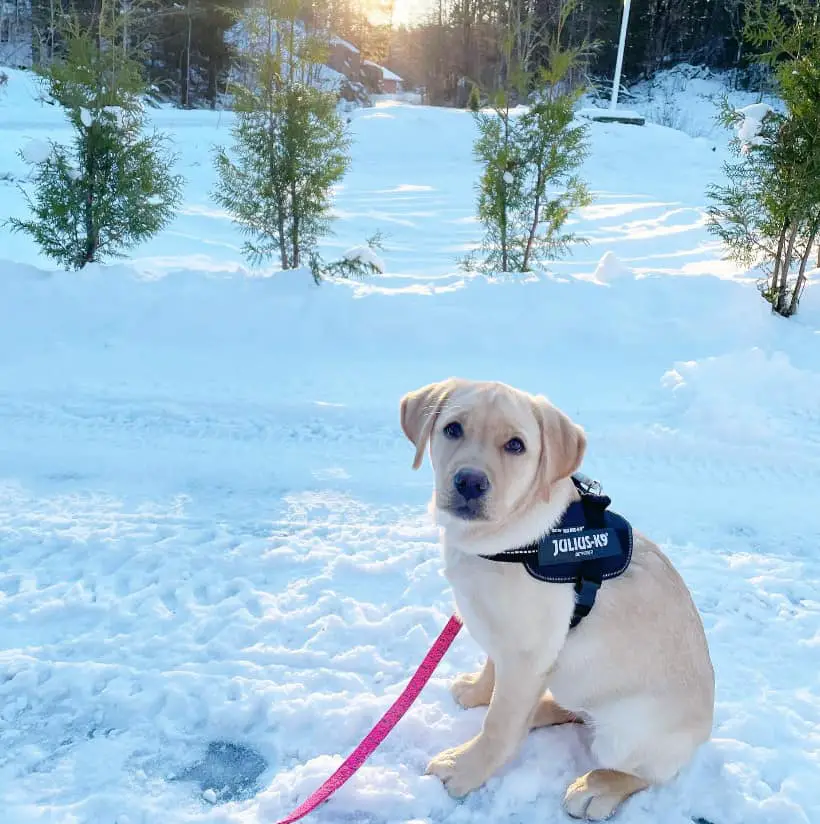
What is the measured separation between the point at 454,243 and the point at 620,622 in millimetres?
14178

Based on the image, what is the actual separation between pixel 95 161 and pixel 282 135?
244 cm

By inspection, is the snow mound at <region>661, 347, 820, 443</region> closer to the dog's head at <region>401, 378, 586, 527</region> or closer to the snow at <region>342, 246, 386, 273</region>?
the dog's head at <region>401, 378, 586, 527</region>

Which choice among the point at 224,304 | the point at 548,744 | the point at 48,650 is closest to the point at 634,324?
the point at 224,304

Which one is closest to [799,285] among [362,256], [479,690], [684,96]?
[362,256]

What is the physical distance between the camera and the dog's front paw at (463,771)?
2.55 m

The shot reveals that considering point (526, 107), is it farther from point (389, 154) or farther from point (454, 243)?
point (389, 154)

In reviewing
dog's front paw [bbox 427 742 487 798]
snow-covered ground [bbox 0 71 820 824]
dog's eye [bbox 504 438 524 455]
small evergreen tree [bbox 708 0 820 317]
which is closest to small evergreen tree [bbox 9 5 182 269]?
snow-covered ground [bbox 0 71 820 824]

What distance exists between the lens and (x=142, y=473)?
197 inches

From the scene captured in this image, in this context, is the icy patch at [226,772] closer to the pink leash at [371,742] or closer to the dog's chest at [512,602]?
the pink leash at [371,742]

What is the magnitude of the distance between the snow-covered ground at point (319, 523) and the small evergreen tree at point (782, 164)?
58 centimetres

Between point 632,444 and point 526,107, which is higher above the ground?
point 526,107

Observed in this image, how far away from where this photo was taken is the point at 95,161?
29.8 feet

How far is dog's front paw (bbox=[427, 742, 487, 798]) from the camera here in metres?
2.55

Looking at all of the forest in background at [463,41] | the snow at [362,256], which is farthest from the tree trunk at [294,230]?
the forest in background at [463,41]
